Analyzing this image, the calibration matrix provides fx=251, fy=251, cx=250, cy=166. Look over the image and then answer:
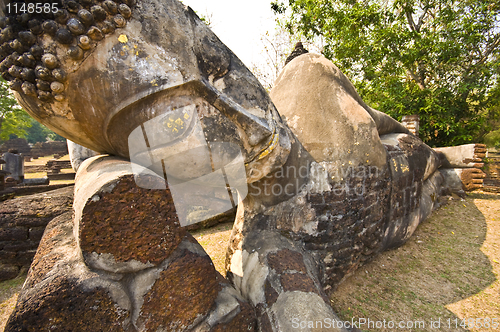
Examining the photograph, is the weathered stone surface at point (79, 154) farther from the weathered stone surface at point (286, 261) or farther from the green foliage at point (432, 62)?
the green foliage at point (432, 62)

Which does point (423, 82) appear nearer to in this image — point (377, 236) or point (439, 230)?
point (439, 230)

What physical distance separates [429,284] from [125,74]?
9.83ft

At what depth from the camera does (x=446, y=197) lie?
4.53 meters

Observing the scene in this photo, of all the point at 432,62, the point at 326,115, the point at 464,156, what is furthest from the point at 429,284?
the point at 432,62

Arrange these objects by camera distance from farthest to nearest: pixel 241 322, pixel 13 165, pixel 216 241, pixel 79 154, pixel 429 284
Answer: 1. pixel 13 165
2. pixel 216 241
3. pixel 429 284
4. pixel 79 154
5. pixel 241 322

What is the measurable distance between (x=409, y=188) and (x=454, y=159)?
272 centimetres

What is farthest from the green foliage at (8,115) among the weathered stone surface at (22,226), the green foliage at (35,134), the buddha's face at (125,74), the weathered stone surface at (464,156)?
the green foliage at (35,134)

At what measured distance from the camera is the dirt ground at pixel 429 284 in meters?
1.98

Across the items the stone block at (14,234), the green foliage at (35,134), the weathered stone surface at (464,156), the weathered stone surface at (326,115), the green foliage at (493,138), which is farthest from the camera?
the green foliage at (35,134)

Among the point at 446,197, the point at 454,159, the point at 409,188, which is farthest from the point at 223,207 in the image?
the point at 454,159

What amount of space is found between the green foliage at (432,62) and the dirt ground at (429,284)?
4.04 m

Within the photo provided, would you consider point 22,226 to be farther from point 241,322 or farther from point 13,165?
point 13,165

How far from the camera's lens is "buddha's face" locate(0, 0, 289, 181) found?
3.23 feet

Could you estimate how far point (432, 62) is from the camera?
6805mm
